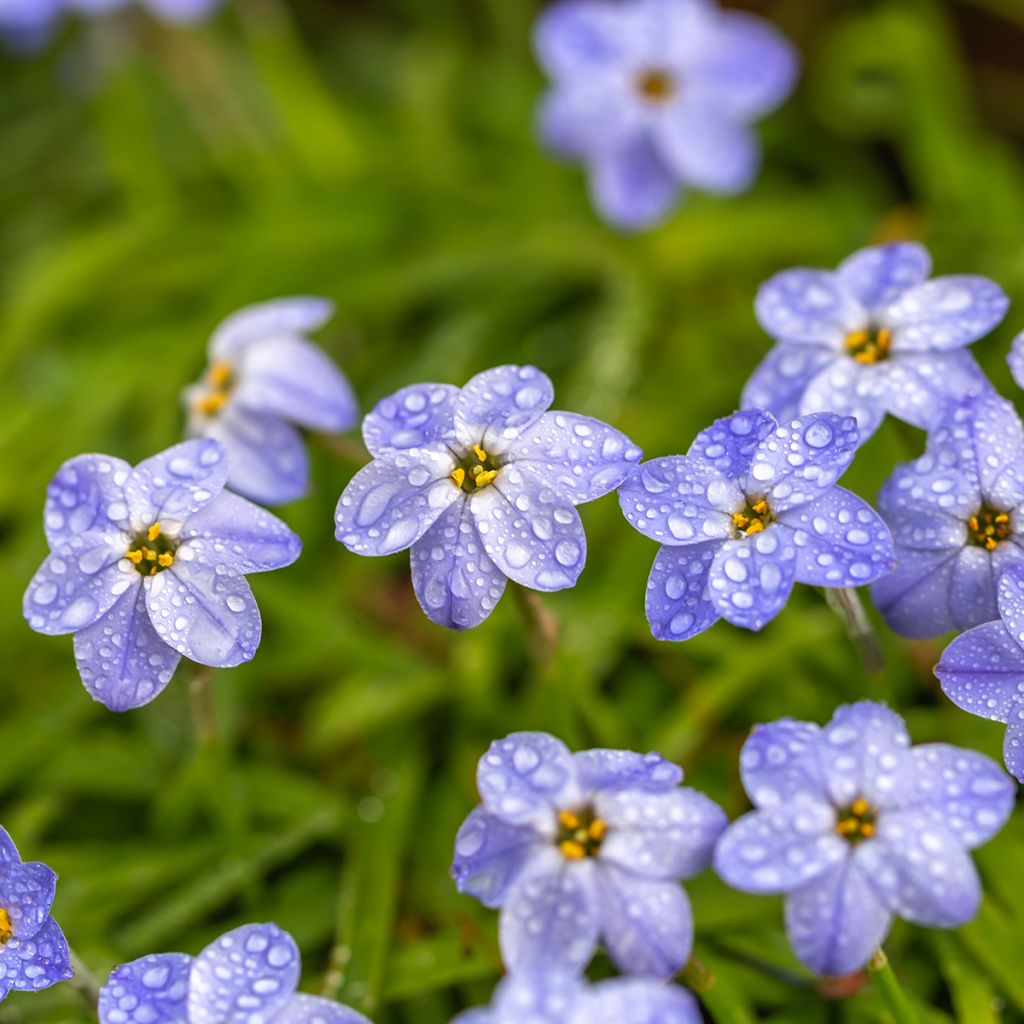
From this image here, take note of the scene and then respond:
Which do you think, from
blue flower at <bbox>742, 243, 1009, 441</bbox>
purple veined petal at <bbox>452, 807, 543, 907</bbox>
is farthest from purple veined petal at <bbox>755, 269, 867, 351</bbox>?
purple veined petal at <bbox>452, 807, 543, 907</bbox>

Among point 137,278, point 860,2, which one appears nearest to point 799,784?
point 137,278

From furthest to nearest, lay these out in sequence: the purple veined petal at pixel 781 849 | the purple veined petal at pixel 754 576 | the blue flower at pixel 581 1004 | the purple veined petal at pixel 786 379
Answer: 1. the purple veined petal at pixel 786 379
2. the purple veined petal at pixel 754 576
3. the purple veined petal at pixel 781 849
4. the blue flower at pixel 581 1004

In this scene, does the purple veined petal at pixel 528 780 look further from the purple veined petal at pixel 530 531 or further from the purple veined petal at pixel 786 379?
the purple veined petal at pixel 786 379

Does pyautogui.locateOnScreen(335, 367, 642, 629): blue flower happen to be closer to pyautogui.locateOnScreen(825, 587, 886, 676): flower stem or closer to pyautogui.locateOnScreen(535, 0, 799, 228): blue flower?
pyautogui.locateOnScreen(825, 587, 886, 676): flower stem

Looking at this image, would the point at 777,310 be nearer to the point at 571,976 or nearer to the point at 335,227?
the point at 571,976

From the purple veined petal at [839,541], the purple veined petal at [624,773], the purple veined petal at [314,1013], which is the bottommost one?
the purple veined petal at [314,1013]

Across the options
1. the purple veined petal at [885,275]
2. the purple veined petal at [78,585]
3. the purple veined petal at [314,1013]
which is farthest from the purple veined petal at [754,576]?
the purple veined petal at [78,585]

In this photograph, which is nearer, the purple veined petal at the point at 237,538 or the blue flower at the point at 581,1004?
the blue flower at the point at 581,1004
